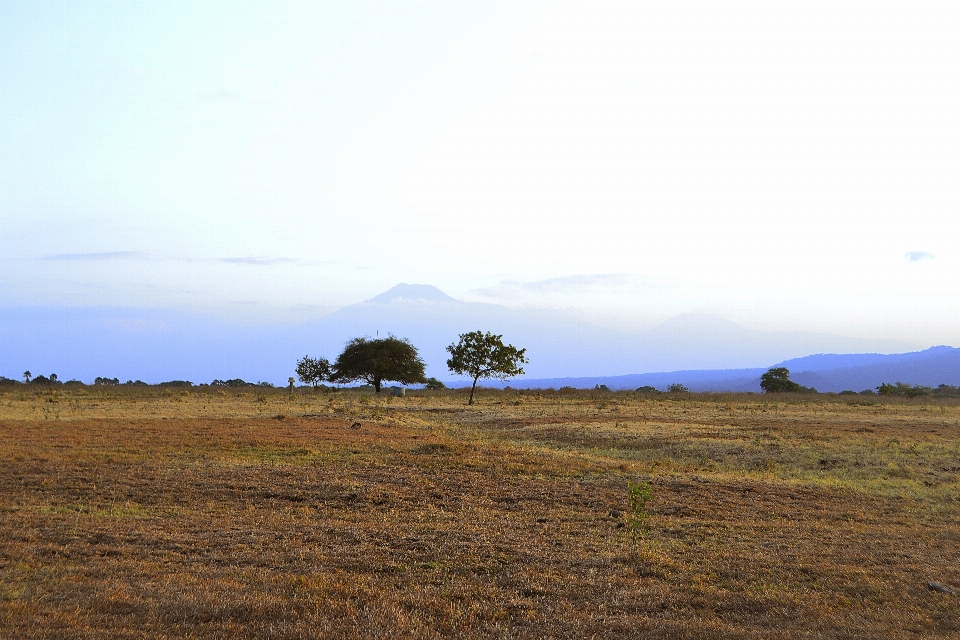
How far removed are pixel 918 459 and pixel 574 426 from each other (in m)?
14.3

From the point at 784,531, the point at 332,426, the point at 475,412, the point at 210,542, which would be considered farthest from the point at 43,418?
the point at 784,531

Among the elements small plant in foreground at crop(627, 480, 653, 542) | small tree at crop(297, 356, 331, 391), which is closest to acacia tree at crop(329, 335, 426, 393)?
small tree at crop(297, 356, 331, 391)

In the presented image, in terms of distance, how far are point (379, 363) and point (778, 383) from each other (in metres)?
53.9

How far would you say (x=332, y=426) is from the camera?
30.6 meters

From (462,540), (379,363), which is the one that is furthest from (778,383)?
(462,540)

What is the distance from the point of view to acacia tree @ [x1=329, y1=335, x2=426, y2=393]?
71.5 meters

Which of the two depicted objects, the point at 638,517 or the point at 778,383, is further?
the point at 778,383

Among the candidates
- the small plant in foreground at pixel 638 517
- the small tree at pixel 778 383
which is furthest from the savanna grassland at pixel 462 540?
the small tree at pixel 778 383

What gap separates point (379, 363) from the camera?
233 feet

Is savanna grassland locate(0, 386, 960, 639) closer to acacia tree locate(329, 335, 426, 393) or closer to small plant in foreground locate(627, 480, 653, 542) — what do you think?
small plant in foreground locate(627, 480, 653, 542)

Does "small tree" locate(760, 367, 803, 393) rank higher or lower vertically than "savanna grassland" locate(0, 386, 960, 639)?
higher

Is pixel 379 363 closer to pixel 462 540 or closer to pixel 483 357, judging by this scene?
pixel 483 357

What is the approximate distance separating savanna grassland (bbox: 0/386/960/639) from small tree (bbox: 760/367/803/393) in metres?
73.0

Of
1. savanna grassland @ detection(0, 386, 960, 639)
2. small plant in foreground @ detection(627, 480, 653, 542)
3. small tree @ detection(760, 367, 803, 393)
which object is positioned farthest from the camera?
small tree @ detection(760, 367, 803, 393)
